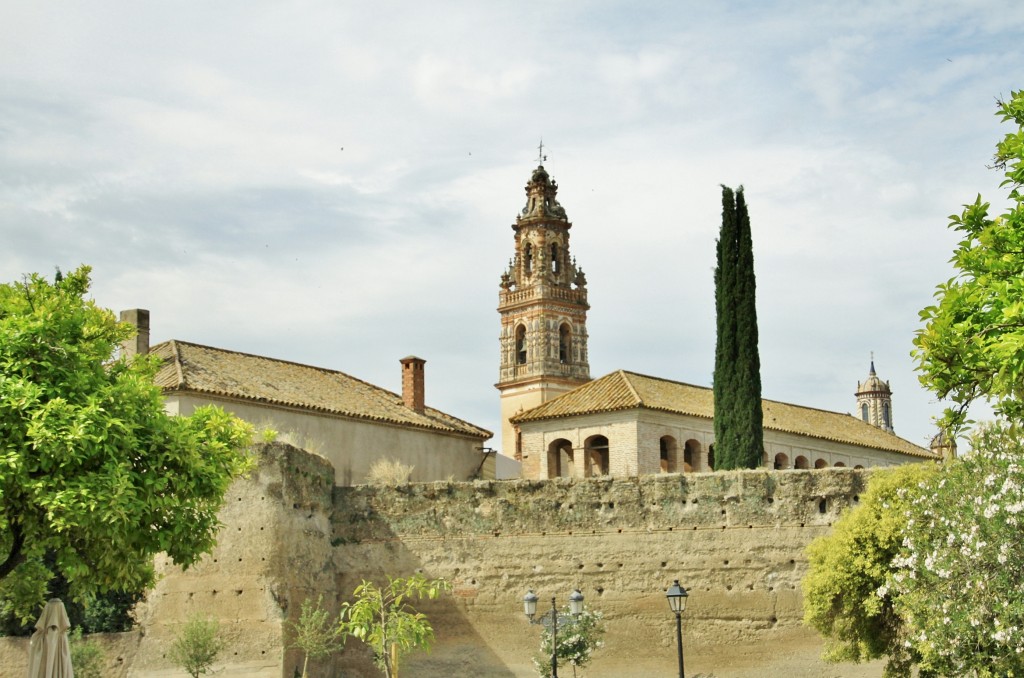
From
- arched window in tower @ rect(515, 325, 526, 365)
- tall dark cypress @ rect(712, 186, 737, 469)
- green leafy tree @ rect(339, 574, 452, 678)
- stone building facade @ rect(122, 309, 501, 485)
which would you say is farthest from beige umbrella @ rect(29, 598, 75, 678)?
arched window in tower @ rect(515, 325, 526, 365)

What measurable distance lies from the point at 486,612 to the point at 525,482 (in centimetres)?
272

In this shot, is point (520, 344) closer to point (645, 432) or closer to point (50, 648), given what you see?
point (645, 432)

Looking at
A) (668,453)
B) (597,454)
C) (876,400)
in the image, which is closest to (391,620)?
(668,453)

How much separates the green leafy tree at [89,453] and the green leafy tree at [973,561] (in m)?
10.1

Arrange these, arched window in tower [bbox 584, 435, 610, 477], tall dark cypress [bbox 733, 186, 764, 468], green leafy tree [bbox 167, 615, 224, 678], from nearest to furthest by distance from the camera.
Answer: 1. green leafy tree [bbox 167, 615, 224, 678]
2. tall dark cypress [bbox 733, 186, 764, 468]
3. arched window in tower [bbox 584, 435, 610, 477]

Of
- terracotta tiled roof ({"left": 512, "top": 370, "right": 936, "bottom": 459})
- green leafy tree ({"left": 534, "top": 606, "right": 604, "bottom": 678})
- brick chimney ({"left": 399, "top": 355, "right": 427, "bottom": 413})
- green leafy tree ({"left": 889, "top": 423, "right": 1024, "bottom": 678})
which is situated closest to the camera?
green leafy tree ({"left": 889, "top": 423, "right": 1024, "bottom": 678})

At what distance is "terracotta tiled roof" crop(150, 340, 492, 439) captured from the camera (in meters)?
34.9

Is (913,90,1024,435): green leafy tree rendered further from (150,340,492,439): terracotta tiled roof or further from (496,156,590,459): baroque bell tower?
(496,156,590,459): baroque bell tower

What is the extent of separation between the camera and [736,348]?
34281mm

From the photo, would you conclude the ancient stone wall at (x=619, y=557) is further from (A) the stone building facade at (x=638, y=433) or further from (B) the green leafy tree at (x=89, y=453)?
(A) the stone building facade at (x=638, y=433)

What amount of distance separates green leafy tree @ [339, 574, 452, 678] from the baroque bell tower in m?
45.7

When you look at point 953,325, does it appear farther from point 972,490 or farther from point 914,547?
point 914,547

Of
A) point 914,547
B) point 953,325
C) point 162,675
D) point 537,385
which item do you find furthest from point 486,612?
point 537,385

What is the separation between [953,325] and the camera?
46.5 ft
